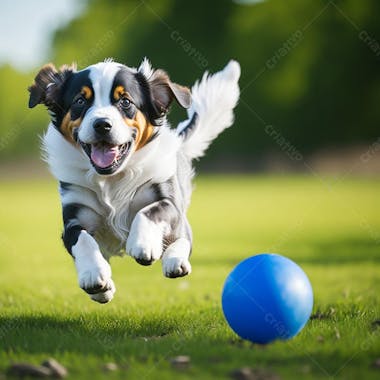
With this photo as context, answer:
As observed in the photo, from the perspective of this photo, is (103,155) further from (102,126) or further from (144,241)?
(144,241)

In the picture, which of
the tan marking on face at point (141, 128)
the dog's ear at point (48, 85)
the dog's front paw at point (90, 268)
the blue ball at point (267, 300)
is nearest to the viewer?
the blue ball at point (267, 300)

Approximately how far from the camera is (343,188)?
27406 millimetres

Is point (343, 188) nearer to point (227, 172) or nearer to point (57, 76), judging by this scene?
point (227, 172)

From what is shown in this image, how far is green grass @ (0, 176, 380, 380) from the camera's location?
4.09 meters

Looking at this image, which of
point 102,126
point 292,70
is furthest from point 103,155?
point 292,70

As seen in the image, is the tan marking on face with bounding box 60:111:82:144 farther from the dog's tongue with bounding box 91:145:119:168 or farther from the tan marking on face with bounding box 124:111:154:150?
the tan marking on face with bounding box 124:111:154:150

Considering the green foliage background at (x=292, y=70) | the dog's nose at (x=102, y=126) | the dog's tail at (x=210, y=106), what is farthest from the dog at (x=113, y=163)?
the green foliage background at (x=292, y=70)

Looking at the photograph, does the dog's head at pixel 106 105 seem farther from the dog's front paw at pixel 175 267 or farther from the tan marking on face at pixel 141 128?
the dog's front paw at pixel 175 267

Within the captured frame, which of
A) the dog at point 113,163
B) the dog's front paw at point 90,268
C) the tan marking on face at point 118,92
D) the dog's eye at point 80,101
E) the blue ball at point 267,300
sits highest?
the tan marking on face at point 118,92

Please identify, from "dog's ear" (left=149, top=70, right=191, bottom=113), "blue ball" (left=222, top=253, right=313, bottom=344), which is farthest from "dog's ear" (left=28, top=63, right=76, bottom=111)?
"blue ball" (left=222, top=253, right=313, bottom=344)

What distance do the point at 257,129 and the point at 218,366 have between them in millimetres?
40182

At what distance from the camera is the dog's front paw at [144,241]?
4859mm

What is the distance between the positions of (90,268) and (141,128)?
1.27 m

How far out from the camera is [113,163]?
528 cm
